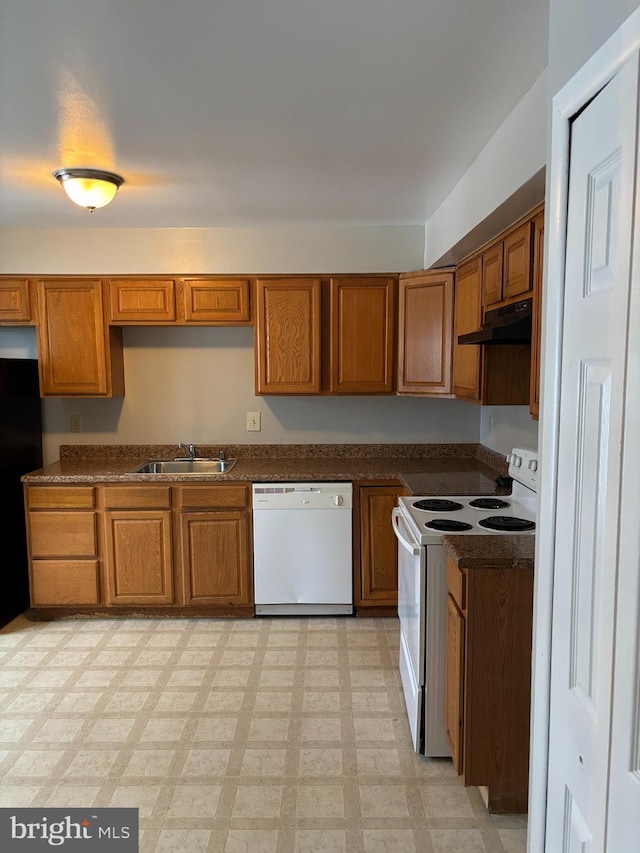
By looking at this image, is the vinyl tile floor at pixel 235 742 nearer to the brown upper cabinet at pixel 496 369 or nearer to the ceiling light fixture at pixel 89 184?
the brown upper cabinet at pixel 496 369

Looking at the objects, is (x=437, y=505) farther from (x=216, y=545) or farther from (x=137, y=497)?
(x=137, y=497)

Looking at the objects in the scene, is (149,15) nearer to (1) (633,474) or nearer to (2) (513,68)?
(2) (513,68)

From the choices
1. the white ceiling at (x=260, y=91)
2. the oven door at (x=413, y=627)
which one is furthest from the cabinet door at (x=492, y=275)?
the oven door at (x=413, y=627)

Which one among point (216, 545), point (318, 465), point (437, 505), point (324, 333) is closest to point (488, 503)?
point (437, 505)

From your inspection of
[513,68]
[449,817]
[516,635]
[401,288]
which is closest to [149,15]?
[513,68]

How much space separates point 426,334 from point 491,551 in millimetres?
1753

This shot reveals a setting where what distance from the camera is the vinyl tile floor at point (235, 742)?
1.89m

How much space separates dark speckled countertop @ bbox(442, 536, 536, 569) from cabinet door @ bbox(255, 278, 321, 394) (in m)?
1.77

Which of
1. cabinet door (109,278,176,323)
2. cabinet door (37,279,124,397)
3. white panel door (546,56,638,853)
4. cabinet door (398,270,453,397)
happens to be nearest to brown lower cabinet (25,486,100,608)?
cabinet door (37,279,124,397)

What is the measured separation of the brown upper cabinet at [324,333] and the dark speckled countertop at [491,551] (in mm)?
1681

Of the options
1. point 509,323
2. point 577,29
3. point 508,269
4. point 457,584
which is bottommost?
point 457,584

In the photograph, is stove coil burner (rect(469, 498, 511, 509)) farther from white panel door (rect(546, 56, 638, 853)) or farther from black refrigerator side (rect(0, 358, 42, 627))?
black refrigerator side (rect(0, 358, 42, 627))

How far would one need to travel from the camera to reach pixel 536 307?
1926mm

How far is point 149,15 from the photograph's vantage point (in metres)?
1.39
